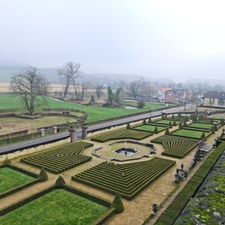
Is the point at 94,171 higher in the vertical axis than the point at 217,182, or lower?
lower

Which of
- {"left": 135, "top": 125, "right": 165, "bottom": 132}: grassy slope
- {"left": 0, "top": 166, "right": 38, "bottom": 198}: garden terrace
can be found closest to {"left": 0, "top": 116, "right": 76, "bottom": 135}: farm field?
{"left": 135, "top": 125, "right": 165, "bottom": 132}: grassy slope

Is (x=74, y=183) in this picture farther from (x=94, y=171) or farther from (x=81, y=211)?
(x=81, y=211)

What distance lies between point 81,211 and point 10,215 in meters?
5.71

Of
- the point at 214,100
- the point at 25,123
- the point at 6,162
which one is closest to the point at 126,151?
the point at 6,162

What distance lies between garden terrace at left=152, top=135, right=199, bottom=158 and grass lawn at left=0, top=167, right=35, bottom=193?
1981 cm

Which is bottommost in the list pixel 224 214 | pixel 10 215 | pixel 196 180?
pixel 10 215

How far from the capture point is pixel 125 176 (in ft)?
95.8

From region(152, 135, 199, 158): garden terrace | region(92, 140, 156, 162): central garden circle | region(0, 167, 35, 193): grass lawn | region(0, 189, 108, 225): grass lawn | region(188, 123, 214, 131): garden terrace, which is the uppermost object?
region(188, 123, 214, 131): garden terrace

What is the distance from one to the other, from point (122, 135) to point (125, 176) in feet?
68.1

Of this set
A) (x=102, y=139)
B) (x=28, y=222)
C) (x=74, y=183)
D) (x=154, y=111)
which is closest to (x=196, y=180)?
(x=74, y=183)

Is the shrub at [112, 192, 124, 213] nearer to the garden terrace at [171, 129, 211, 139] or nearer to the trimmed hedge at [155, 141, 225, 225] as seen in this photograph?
the trimmed hedge at [155, 141, 225, 225]

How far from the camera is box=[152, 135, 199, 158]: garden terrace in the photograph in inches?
1503

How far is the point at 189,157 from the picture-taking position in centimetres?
3716

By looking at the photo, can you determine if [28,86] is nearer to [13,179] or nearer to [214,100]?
[13,179]
